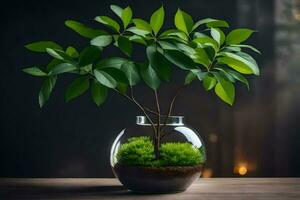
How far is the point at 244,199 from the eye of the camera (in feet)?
3.66

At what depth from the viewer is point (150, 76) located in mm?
1109

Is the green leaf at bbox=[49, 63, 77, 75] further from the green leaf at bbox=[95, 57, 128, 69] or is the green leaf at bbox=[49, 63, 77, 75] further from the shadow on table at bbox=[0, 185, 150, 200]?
the shadow on table at bbox=[0, 185, 150, 200]

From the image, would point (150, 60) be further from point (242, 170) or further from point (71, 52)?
point (242, 170)

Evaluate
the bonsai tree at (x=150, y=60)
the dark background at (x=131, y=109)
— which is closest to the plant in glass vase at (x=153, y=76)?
the bonsai tree at (x=150, y=60)

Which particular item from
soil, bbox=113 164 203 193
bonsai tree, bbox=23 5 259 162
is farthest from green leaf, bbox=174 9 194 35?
soil, bbox=113 164 203 193

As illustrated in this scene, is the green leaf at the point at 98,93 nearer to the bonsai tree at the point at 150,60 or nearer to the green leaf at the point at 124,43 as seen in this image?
the bonsai tree at the point at 150,60

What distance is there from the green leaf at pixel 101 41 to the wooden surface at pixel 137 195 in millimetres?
362

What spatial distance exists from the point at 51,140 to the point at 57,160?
0.22ft

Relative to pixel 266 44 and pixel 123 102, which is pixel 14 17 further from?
pixel 266 44

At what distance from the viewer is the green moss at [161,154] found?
115 cm

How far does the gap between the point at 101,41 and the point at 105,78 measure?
90 millimetres

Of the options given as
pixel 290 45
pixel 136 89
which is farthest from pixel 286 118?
pixel 136 89

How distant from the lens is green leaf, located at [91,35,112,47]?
110cm

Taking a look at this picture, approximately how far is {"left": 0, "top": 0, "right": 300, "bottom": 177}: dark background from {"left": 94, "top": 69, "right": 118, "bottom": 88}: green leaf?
0.47m
